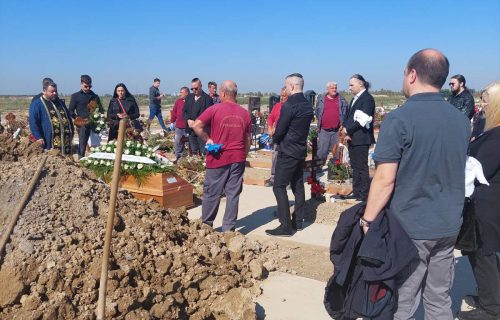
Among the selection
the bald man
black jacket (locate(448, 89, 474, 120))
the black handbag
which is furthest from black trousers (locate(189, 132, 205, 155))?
the bald man

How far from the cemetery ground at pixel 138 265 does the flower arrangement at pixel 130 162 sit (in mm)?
1768

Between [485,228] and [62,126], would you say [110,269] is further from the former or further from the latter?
[62,126]

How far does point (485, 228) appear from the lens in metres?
3.77

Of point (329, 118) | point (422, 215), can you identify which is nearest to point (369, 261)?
point (422, 215)

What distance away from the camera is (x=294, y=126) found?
20.4 ft

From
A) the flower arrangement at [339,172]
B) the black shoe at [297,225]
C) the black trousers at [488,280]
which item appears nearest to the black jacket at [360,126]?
the flower arrangement at [339,172]

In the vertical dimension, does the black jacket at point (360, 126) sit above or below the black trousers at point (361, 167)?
above

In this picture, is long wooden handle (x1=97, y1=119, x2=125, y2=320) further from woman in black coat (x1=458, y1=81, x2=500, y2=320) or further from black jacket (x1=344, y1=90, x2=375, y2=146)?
black jacket (x1=344, y1=90, x2=375, y2=146)

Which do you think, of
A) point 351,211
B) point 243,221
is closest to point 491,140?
point 351,211

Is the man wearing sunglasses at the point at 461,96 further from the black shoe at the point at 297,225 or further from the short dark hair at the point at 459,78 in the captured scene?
the black shoe at the point at 297,225

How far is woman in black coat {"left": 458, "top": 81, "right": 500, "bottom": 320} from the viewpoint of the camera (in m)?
3.67

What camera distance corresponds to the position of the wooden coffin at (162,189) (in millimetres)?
7059

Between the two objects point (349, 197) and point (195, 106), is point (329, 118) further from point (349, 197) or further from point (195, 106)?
point (195, 106)

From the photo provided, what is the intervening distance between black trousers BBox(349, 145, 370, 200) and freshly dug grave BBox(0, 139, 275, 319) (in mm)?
2913
